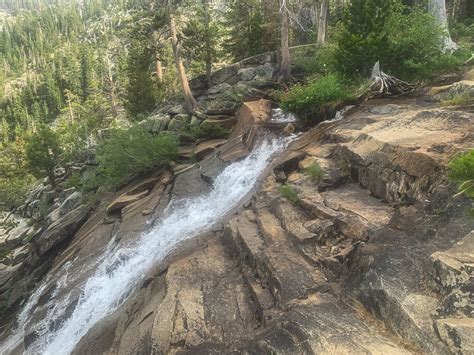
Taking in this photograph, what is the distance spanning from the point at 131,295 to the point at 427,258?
684 cm

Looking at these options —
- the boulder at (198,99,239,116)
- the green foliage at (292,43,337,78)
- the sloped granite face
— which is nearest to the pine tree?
the green foliage at (292,43,337,78)

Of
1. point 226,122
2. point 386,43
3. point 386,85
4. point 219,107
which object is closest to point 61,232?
point 226,122

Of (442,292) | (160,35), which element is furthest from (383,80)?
(160,35)

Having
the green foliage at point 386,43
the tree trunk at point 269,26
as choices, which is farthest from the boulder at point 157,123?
the green foliage at point 386,43

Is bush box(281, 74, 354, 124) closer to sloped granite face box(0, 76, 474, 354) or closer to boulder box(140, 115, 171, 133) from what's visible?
sloped granite face box(0, 76, 474, 354)

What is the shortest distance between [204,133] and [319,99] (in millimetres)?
6348

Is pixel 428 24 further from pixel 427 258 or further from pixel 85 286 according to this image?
pixel 85 286

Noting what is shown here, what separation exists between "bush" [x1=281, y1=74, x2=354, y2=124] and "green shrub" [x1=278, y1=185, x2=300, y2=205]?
539cm

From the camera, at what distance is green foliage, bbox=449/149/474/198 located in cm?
542

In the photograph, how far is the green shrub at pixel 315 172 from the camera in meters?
9.20

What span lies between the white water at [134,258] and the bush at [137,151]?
4.02m

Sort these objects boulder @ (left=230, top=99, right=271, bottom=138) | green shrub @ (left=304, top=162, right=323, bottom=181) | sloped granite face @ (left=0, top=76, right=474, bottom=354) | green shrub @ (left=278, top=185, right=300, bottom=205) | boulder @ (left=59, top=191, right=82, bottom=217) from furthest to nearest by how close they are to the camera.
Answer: boulder @ (left=59, top=191, right=82, bottom=217), boulder @ (left=230, top=99, right=271, bottom=138), green shrub @ (left=304, top=162, right=323, bottom=181), green shrub @ (left=278, top=185, right=300, bottom=205), sloped granite face @ (left=0, top=76, right=474, bottom=354)

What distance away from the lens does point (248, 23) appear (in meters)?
25.6

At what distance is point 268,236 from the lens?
309 inches
